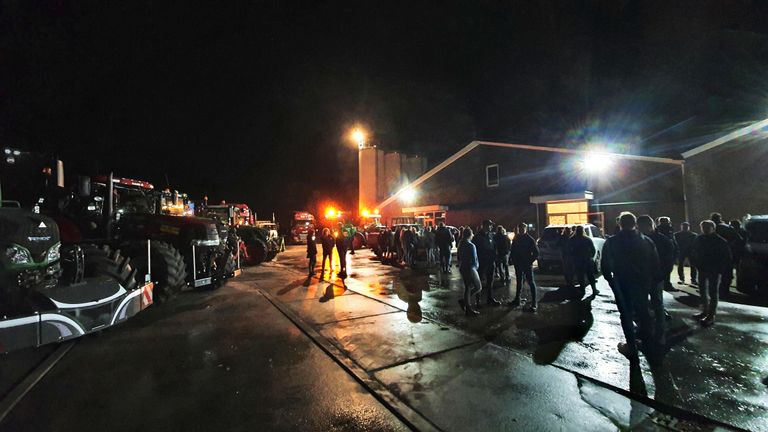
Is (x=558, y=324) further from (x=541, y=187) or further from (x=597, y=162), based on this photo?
(x=541, y=187)

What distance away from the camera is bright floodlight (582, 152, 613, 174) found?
654 inches

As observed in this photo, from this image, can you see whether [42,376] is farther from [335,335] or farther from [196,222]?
[196,222]

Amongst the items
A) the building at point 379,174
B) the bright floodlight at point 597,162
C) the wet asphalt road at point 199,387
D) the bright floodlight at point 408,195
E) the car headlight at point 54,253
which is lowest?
the wet asphalt road at point 199,387

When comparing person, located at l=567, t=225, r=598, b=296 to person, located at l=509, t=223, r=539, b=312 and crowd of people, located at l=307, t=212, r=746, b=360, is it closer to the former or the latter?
crowd of people, located at l=307, t=212, r=746, b=360

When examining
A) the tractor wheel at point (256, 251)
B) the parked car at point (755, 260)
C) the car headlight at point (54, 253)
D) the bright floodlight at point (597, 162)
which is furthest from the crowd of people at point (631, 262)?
the bright floodlight at point (597, 162)

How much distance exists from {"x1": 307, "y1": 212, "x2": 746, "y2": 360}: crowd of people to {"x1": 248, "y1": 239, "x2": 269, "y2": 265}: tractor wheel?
526cm

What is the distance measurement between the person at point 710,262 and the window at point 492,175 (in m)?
15.4

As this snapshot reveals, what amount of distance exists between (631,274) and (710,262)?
2.81 meters

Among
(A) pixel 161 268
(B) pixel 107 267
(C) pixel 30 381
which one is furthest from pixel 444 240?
(C) pixel 30 381

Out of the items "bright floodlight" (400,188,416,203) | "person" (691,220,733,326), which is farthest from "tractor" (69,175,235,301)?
"bright floodlight" (400,188,416,203)

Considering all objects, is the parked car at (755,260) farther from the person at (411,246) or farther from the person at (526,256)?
the person at (411,246)

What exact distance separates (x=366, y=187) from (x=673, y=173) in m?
25.2

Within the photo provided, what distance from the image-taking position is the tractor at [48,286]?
421 centimetres

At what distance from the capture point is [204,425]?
3.19 meters
